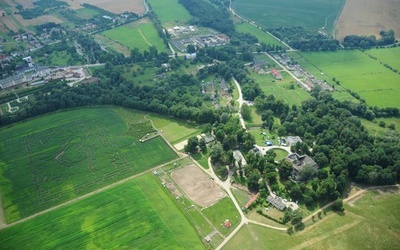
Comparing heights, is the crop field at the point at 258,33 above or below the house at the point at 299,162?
above

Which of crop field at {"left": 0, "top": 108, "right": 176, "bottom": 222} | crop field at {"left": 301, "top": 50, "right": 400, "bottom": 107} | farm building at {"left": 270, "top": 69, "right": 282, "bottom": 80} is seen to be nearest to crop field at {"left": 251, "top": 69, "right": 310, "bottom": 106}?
farm building at {"left": 270, "top": 69, "right": 282, "bottom": 80}

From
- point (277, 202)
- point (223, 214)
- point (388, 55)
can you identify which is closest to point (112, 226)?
point (223, 214)

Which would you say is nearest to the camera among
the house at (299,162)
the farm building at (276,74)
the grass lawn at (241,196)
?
the grass lawn at (241,196)

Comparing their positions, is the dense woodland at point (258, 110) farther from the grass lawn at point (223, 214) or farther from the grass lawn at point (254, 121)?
the grass lawn at point (223, 214)

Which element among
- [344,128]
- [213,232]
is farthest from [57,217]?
[344,128]

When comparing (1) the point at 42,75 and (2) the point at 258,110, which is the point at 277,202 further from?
(1) the point at 42,75

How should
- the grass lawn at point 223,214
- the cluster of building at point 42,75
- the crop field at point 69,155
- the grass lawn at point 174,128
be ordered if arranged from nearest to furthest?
the grass lawn at point 223,214 → the crop field at point 69,155 → the grass lawn at point 174,128 → the cluster of building at point 42,75

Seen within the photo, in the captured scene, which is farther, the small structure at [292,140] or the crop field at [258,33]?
the crop field at [258,33]

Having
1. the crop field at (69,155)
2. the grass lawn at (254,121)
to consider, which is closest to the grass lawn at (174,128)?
the crop field at (69,155)

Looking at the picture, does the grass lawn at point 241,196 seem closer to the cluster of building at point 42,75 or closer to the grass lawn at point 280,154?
the grass lawn at point 280,154

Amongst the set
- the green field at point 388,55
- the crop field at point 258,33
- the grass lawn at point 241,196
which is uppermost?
the green field at point 388,55
